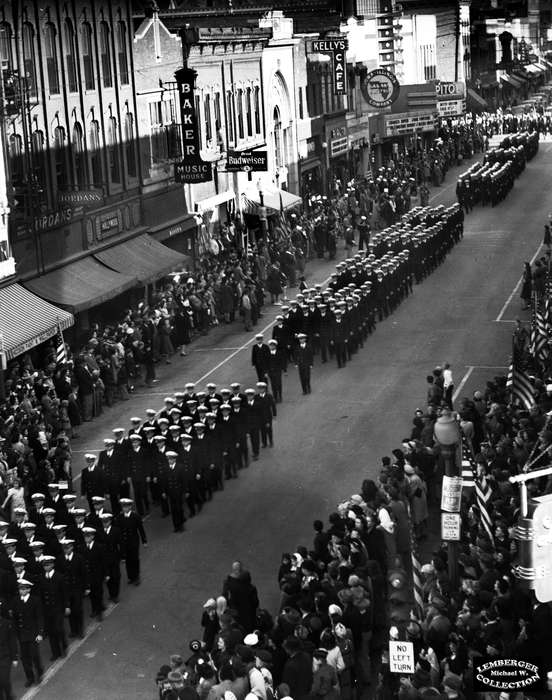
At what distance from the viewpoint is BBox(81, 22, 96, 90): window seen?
149ft

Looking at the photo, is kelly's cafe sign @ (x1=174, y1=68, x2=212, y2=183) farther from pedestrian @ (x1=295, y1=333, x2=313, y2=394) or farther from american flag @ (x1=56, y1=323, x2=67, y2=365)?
pedestrian @ (x1=295, y1=333, x2=313, y2=394)

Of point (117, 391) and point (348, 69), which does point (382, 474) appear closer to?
point (117, 391)

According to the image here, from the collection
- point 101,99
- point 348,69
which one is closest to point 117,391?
point 101,99

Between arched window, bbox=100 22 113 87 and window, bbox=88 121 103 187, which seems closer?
window, bbox=88 121 103 187

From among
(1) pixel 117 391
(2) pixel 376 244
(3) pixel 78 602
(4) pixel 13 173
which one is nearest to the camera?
(3) pixel 78 602

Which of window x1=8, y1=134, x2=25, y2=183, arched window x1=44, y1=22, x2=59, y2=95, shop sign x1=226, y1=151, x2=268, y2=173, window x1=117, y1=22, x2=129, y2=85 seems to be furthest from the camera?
shop sign x1=226, y1=151, x2=268, y2=173

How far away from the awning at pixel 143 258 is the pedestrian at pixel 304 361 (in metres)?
9.54

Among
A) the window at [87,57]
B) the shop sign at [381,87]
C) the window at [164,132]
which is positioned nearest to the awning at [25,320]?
the window at [87,57]

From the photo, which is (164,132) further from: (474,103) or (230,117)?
(474,103)

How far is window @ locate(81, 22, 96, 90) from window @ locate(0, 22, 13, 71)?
5.63 meters

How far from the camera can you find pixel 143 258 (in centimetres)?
4703

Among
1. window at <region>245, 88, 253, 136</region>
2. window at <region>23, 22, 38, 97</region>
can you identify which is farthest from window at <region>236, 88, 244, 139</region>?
window at <region>23, 22, 38, 97</region>

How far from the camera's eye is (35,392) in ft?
110

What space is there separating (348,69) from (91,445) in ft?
166
